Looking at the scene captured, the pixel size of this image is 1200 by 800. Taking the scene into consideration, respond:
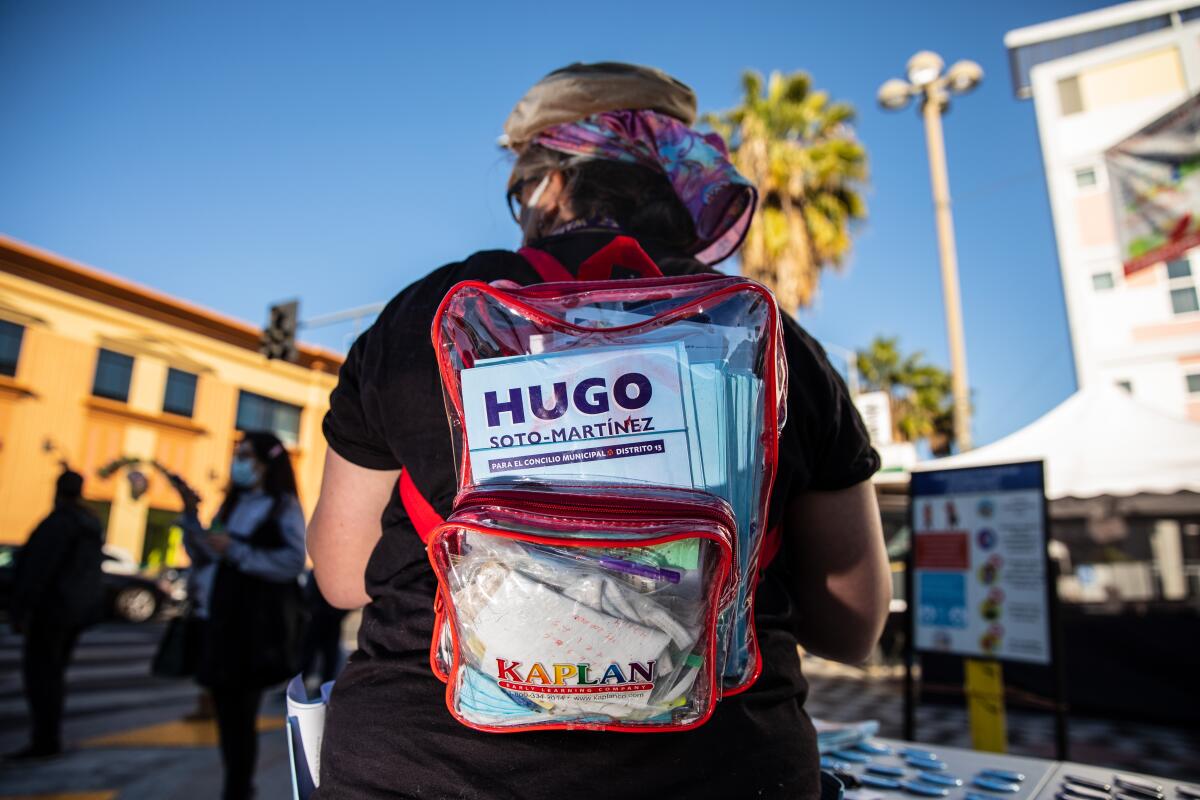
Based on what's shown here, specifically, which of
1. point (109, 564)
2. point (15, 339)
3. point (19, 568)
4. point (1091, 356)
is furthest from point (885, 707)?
point (15, 339)

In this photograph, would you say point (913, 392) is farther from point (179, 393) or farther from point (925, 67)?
point (179, 393)

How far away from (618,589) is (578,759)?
0.84 ft

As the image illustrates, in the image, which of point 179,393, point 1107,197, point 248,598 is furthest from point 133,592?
point 1107,197

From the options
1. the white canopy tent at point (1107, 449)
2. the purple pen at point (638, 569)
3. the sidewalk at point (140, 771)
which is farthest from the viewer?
the white canopy tent at point (1107, 449)

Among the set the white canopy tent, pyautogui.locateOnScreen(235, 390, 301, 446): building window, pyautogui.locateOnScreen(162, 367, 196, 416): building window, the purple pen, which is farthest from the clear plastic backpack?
pyautogui.locateOnScreen(235, 390, 301, 446): building window

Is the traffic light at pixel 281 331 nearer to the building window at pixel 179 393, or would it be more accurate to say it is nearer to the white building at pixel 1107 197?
the building window at pixel 179 393

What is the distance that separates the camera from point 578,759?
0.84m

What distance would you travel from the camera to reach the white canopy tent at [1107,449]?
22.8 feet

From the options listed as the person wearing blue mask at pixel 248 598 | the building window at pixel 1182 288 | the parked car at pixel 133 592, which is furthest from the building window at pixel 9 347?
the building window at pixel 1182 288

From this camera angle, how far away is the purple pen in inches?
29.1

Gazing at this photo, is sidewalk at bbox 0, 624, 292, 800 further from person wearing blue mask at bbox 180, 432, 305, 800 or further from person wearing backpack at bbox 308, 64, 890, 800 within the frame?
person wearing backpack at bbox 308, 64, 890, 800

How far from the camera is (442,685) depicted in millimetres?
911

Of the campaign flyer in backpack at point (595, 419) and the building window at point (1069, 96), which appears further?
the building window at point (1069, 96)

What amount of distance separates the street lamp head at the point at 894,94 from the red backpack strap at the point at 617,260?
12319 mm
